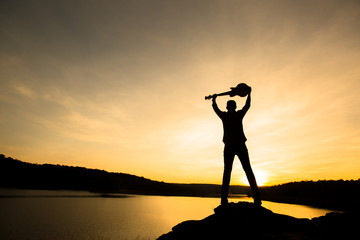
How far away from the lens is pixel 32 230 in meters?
27.1

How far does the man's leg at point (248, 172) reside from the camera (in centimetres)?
658

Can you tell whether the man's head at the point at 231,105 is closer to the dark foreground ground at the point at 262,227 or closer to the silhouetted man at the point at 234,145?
the silhouetted man at the point at 234,145

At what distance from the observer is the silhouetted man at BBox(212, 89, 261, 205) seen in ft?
21.7

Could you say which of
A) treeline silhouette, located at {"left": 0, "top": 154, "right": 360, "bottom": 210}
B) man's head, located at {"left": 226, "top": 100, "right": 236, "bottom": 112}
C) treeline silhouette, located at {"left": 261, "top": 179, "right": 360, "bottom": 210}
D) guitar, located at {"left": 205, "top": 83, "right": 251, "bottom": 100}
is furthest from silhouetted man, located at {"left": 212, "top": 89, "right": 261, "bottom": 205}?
treeline silhouette, located at {"left": 0, "top": 154, "right": 360, "bottom": 210}

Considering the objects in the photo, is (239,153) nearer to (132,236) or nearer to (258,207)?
(258,207)

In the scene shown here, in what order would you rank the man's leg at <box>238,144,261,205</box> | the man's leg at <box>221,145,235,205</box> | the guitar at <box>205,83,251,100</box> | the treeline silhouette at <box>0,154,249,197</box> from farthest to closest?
1. the treeline silhouette at <box>0,154,249,197</box>
2. the guitar at <box>205,83,251,100</box>
3. the man's leg at <box>221,145,235,205</box>
4. the man's leg at <box>238,144,261,205</box>

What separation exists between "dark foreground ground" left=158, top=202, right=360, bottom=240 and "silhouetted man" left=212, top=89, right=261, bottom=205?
1.88ft

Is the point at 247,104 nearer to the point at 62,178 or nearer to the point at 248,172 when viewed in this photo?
the point at 248,172

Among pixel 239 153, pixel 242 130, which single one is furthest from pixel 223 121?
pixel 239 153

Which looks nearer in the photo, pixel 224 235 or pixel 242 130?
pixel 224 235

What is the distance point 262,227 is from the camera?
5.44m

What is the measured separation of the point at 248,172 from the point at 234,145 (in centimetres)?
92

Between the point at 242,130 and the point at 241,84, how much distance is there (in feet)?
5.24

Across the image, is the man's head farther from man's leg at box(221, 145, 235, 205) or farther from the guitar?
man's leg at box(221, 145, 235, 205)
